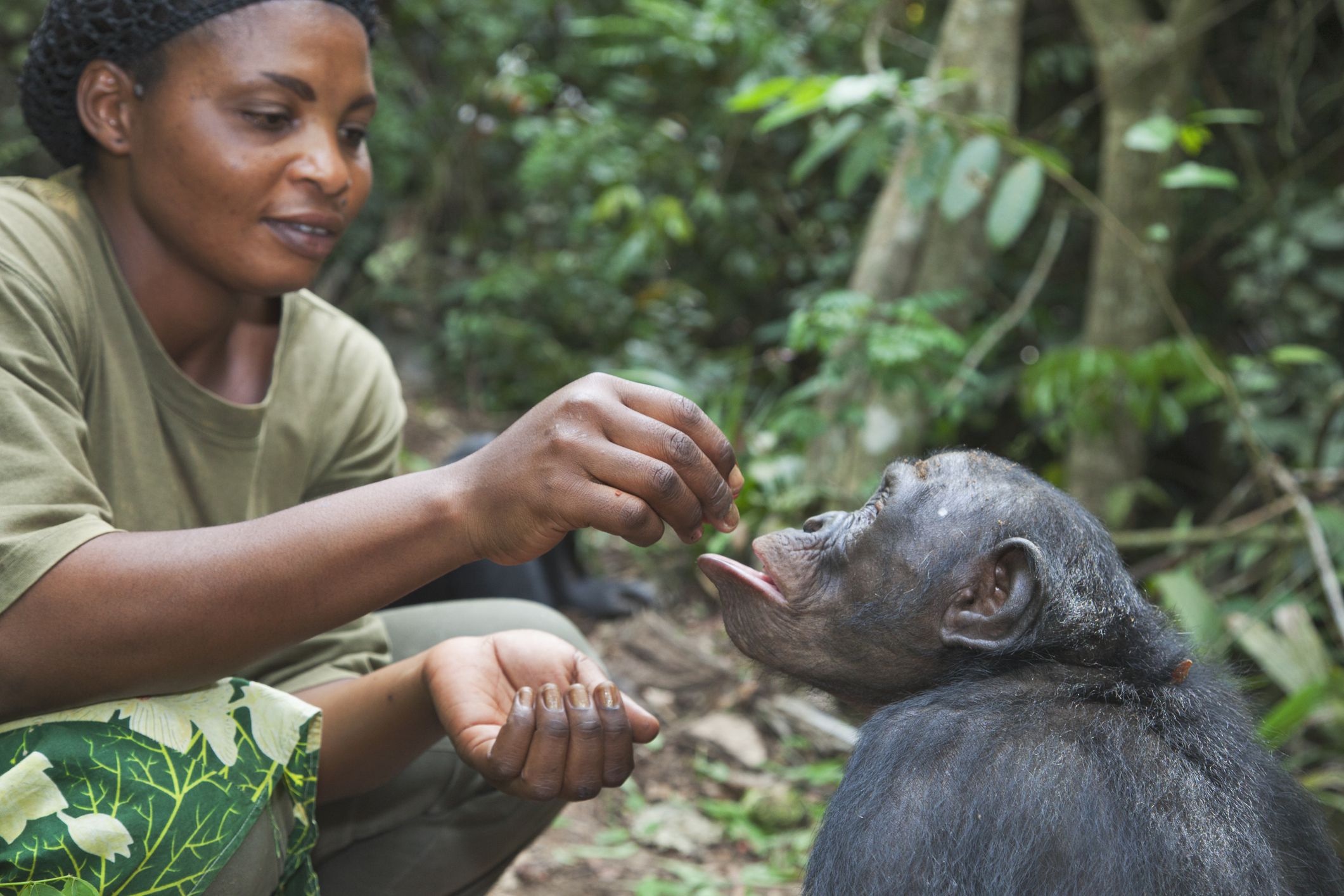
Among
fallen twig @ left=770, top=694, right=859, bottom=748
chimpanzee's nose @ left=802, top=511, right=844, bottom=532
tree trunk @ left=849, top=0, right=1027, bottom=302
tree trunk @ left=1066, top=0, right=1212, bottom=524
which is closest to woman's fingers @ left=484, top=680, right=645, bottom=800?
chimpanzee's nose @ left=802, top=511, right=844, bottom=532

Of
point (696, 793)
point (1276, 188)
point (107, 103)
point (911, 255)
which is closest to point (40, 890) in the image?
point (107, 103)

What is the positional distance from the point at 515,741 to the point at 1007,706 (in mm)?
736

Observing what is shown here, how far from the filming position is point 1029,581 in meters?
1.80

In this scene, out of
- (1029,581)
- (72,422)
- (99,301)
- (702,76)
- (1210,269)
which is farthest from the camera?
Answer: (702,76)

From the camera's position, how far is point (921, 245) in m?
4.78

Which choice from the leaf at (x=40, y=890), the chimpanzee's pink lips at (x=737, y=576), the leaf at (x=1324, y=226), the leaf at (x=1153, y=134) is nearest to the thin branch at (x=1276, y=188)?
the leaf at (x=1324, y=226)

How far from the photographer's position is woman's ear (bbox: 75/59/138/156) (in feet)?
6.48

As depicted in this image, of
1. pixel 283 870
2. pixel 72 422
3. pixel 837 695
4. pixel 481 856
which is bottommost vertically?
pixel 481 856

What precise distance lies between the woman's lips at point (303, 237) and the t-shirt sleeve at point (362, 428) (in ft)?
1.34

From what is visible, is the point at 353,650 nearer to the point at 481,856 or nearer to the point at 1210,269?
the point at 481,856

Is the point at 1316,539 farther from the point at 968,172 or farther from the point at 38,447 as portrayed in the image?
the point at 38,447

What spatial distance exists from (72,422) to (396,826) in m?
1.02

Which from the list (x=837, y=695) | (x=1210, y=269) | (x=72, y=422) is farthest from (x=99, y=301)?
(x=1210, y=269)

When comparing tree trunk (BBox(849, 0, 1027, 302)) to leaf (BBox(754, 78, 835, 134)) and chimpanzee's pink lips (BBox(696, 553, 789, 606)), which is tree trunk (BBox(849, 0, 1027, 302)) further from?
chimpanzee's pink lips (BBox(696, 553, 789, 606))
